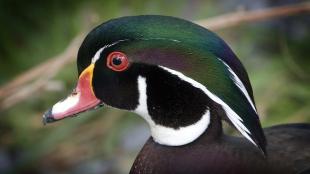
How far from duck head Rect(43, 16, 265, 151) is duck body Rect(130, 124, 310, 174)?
0.03 metres

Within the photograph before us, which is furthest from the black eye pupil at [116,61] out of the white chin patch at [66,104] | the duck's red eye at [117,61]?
the white chin patch at [66,104]

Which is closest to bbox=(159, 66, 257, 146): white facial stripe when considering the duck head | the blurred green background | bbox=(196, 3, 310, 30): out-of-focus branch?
the duck head

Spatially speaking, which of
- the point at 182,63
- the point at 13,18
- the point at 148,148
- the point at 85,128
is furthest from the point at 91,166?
the point at 182,63

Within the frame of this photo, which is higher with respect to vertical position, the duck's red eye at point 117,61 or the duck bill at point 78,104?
the duck's red eye at point 117,61

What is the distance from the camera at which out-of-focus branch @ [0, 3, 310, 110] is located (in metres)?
2.26

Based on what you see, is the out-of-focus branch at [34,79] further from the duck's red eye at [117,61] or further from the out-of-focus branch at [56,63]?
the duck's red eye at [117,61]

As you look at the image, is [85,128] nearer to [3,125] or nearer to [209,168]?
[3,125]

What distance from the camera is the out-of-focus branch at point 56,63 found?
2.26 metres

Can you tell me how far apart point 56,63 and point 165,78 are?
97 centimetres

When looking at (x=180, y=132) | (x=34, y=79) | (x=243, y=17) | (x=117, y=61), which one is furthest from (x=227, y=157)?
(x=34, y=79)

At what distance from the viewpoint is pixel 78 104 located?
1445 mm

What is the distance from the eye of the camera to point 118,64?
4.53 ft

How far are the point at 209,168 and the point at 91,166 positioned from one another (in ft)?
3.88

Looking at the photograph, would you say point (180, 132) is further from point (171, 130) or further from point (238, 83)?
point (238, 83)
